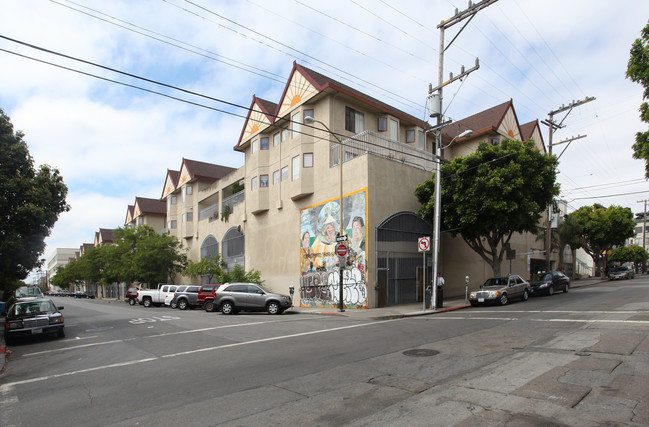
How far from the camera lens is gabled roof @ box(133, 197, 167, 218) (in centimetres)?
6419

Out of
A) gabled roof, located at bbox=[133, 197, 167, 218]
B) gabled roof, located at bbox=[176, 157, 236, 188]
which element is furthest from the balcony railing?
gabled roof, located at bbox=[133, 197, 167, 218]

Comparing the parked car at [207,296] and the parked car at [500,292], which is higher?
the parked car at [500,292]

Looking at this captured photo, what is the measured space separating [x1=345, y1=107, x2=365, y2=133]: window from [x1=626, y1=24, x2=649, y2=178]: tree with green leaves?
622 inches

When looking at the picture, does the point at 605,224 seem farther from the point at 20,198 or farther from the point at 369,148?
the point at 20,198

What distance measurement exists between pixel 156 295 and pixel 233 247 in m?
7.55

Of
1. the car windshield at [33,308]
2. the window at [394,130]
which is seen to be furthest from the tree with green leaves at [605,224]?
the car windshield at [33,308]

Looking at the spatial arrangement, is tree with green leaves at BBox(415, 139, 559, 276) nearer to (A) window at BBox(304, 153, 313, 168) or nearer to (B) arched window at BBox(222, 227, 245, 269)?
(A) window at BBox(304, 153, 313, 168)

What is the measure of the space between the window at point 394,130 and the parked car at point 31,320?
21.8 metres

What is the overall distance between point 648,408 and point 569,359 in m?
2.59

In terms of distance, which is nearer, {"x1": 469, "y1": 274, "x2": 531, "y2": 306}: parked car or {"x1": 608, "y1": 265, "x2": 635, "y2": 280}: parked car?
{"x1": 469, "y1": 274, "x2": 531, "y2": 306}: parked car

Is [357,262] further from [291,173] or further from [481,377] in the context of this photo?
[481,377]

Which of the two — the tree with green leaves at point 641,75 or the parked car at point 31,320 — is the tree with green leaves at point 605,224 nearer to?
the tree with green leaves at point 641,75

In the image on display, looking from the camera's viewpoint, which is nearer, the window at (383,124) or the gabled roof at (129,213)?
the window at (383,124)

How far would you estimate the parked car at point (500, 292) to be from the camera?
19.8 metres
